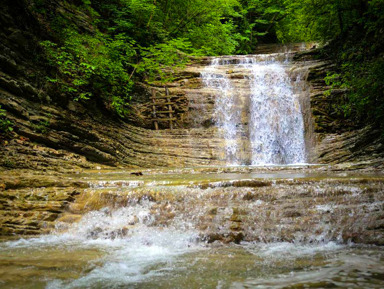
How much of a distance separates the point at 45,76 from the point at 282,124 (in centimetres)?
886

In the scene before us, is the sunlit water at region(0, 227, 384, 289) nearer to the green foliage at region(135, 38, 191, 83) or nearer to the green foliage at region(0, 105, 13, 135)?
the green foliage at region(0, 105, 13, 135)

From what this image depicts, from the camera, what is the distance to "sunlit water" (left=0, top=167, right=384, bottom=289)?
272 cm

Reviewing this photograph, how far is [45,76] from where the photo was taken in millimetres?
9086

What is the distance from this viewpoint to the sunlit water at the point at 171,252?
8.93 feet

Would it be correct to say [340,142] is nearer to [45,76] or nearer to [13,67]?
[45,76]

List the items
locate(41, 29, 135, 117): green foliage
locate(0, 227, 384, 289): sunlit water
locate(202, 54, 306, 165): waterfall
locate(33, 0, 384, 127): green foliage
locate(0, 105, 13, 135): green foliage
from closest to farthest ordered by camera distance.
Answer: locate(0, 227, 384, 289): sunlit water → locate(0, 105, 13, 135): green foliage → locate(33, 0, 384, 127): green foliage → locate(41, 29, 135, 117): green foliage → locate(202, 54, 306, 165): waterfall

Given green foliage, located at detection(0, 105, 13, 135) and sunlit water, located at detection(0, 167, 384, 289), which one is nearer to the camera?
sunlit water, located at detection(0, 167, 384, 289)

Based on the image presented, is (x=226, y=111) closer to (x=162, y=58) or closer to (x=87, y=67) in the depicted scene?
(x=162, y=58)

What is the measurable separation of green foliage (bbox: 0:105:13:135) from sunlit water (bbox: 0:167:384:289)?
3480 millimetres

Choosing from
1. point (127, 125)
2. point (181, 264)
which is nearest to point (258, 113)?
point (127, 125)

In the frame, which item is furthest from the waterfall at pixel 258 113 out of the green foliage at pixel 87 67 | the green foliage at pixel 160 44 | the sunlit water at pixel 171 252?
the sunlit water at pixel 171 252

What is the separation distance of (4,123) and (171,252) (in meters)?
6.03

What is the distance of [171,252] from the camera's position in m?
3.73

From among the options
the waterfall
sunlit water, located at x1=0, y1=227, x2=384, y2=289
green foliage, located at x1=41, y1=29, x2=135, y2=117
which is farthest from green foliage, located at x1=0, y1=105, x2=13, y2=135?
the waterfall
